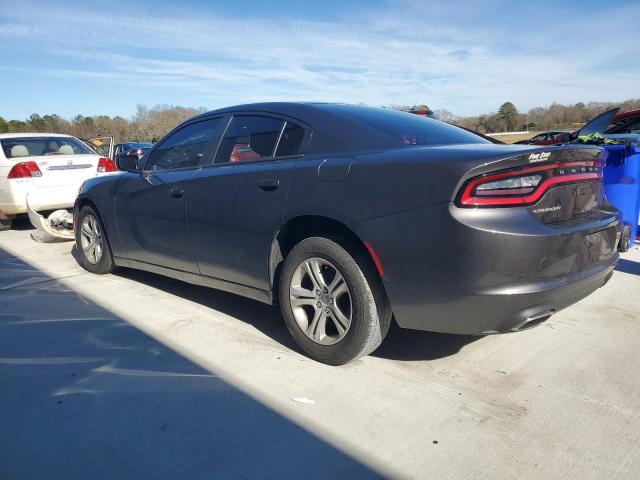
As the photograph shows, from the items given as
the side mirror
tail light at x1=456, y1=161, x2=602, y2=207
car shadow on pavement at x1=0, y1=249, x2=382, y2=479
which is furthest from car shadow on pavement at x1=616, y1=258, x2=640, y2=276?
the side mirror

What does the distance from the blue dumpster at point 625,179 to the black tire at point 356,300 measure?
3.66 m

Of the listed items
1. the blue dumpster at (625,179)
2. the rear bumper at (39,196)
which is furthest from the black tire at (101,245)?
the blue dumpster at (625,179)

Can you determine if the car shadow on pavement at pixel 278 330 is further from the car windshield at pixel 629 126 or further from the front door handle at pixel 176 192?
the car windshield at pixel 629 126

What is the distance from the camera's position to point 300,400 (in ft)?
8.46

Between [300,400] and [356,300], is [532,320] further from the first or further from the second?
[300,400]

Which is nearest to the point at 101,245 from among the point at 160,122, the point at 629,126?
the point at 629,126

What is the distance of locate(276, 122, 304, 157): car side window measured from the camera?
3154 millimetres

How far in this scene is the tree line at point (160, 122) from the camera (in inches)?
1841

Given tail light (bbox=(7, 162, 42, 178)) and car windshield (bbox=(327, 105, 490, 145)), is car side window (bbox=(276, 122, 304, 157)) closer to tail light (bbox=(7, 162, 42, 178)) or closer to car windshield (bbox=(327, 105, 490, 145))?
car windshield (bbox=(327, 105, 490, 145))

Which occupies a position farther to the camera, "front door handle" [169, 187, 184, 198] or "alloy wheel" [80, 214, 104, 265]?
"alloy wheel" [80, 214, 104, 265]

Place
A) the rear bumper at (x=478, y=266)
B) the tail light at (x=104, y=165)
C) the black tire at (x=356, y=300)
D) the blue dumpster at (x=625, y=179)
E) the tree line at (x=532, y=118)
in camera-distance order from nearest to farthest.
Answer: the rear bumper at (x=478, y=266), the black tire at (x=356, y=300), the blue dumpster at (x=625, y=179), the tail light at (x=104, y=165), the tree line at (x=532, y=118)

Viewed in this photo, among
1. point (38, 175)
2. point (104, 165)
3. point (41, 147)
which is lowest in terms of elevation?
point (38, 175)

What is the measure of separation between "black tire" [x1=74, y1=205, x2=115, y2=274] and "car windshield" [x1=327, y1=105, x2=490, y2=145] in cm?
279

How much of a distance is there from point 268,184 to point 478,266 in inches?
54.7
